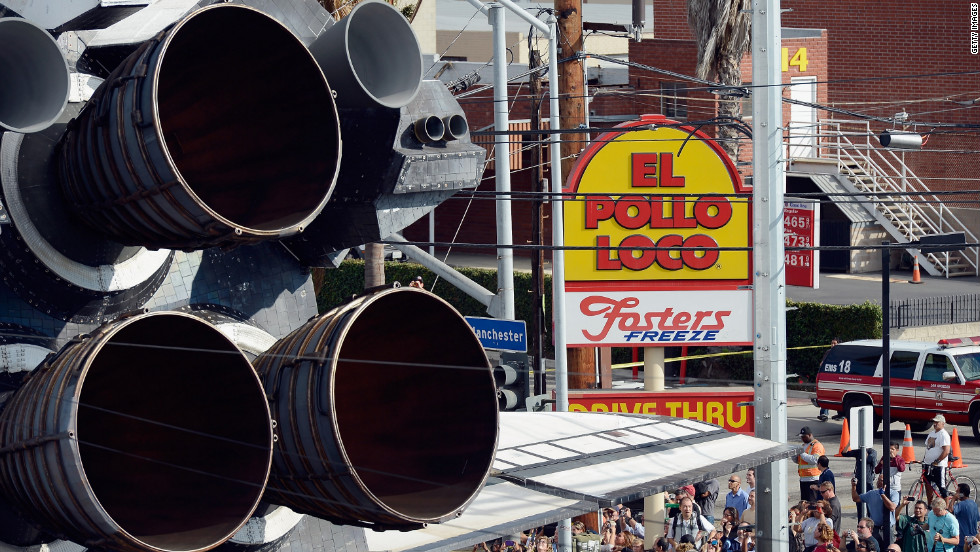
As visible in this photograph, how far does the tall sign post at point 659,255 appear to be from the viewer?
20.0 metres

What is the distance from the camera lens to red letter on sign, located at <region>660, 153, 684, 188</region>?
20.0 m

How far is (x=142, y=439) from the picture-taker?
26.3 ft

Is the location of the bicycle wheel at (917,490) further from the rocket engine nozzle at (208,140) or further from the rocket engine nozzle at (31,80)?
the rocket engine nozzle at (31,80)

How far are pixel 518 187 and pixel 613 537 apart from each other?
27539mm

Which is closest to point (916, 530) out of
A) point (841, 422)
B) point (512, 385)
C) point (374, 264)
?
point (512, 385)

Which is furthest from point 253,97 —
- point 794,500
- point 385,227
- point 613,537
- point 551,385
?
point 551,385

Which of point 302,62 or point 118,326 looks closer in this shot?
point 118,326

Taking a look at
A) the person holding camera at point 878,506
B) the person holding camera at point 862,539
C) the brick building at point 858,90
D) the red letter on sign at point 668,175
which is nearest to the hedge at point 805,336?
the brick building at point 858,90

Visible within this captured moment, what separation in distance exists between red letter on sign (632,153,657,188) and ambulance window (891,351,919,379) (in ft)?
31.1

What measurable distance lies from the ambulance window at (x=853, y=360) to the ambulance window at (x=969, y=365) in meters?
1.64

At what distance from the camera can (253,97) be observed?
8.05 metres

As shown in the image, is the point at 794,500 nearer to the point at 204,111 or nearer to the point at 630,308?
the point at 630,308

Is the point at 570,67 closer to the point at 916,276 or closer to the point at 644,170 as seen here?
the point at 644,170

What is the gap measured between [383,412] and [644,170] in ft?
40.5
